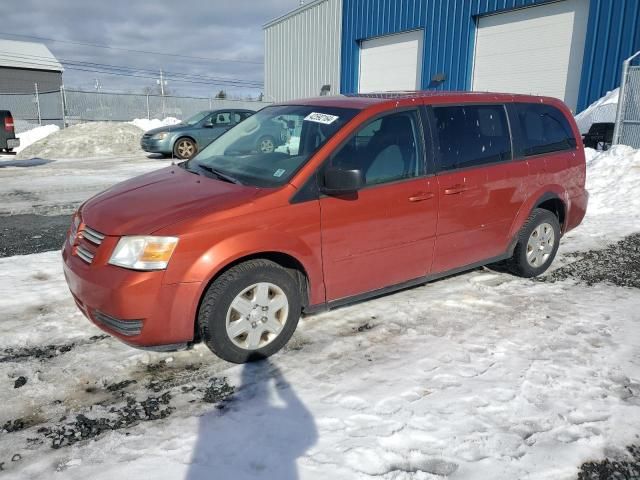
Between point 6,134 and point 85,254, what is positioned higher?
point 6,134

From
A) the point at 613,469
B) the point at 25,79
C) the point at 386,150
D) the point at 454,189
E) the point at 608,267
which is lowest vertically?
the point at 613,469

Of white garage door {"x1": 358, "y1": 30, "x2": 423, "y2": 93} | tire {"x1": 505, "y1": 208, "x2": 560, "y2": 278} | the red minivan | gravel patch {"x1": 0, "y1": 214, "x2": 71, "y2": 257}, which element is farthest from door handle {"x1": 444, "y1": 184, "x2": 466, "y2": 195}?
white garage door {"x1": 358, "y1": 30, "x2": 423, "y2": 93}

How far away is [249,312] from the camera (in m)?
3.26

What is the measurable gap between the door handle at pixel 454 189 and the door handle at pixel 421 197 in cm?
17

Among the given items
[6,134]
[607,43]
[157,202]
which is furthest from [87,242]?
[607,43]

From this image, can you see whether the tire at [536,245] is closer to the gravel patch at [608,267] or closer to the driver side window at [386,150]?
the gravel patch at [608,267]

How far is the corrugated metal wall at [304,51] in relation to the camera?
21.3 metres

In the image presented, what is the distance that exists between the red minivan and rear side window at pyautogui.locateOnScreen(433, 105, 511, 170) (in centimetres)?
1

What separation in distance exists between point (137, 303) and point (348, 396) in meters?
1.37

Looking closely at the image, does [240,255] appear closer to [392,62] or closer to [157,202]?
[157,202]

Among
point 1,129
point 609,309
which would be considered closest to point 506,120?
point 609,309

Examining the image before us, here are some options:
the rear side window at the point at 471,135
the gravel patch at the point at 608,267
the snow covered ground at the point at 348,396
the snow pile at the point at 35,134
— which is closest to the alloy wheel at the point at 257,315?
the snow covered ground at the point at 348,396

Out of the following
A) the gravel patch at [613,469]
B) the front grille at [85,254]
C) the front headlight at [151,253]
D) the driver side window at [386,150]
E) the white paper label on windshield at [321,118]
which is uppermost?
the white paper label on windshield at [321,118]

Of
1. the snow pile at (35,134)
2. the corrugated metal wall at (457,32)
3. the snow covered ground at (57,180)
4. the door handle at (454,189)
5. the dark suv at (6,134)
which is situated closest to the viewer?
the door handle at (454,189)
